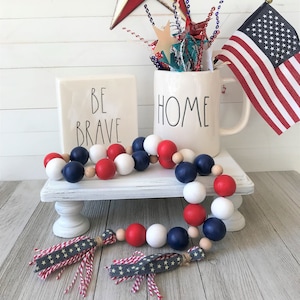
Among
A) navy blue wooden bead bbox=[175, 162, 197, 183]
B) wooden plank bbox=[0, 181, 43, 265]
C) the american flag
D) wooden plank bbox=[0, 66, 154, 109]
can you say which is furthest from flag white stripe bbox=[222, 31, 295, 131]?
wooden plank bbox=[0, 181, 43, 265]

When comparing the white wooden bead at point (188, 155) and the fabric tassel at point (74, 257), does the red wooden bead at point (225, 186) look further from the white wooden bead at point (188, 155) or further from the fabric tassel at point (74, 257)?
the fabric tassel at point (74, 257)

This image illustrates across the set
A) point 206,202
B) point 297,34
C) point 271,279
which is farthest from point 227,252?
point 297,34

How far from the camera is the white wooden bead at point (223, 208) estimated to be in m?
0.68

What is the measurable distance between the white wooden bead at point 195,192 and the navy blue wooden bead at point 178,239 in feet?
0.20

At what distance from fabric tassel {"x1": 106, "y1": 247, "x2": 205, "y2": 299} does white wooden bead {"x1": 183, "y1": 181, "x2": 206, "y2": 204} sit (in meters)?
0.09

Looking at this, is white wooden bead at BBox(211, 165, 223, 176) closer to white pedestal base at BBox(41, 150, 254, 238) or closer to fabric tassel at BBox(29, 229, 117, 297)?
white pedestal base at BBox(41, 150, 254, 238)

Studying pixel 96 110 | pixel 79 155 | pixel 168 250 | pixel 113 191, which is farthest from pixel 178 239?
pixel 96 110

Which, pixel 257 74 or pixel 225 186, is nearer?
pixel 225 186

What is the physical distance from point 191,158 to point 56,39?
47cm

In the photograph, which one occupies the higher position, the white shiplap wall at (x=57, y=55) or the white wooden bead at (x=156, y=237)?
the white shiplap wall at (x=57, y=55)

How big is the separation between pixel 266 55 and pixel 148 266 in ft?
1.86

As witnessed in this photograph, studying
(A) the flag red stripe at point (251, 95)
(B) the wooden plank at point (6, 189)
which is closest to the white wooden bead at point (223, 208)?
(A) the flag red stripe at point (251, 95)

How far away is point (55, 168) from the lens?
2.32ft

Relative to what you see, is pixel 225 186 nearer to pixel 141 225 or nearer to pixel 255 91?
pixel 141 225
